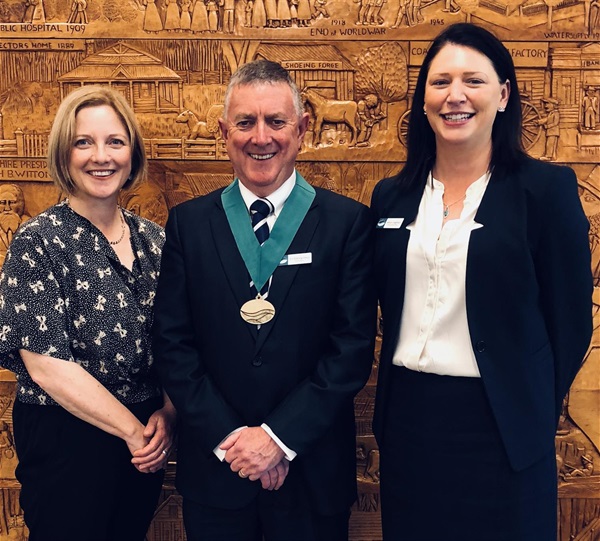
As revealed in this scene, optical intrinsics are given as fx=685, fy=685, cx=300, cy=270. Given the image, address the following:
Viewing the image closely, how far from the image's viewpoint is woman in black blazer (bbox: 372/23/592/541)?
2.24 metres

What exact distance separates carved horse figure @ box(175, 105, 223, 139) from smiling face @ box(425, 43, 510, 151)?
1362 mm

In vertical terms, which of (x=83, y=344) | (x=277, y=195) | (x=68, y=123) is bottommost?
(x=83, y=344)

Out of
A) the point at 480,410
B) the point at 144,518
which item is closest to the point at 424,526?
the point at 480,410

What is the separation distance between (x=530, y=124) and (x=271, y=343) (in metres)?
1.89

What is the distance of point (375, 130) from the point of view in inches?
134

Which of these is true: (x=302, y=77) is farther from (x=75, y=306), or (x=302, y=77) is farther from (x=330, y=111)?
(x=75, y=306)

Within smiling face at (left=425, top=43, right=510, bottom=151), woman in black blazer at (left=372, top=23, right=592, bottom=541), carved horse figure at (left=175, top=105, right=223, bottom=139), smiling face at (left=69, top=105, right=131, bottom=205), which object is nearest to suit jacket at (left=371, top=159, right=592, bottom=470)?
woman in black blazer at (left=372, top=23, right=592, bottom=541)

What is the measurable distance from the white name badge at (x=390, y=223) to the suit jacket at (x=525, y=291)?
78 millimetres

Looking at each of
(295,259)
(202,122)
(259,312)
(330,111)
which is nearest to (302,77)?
(330,111)

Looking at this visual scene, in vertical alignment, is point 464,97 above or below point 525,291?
above

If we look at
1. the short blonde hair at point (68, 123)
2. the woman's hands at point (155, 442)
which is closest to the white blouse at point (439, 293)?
the woman's hands at point (155, 442)

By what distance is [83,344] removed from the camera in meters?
2.47

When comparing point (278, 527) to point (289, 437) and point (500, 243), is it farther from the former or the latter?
point (500, 243)

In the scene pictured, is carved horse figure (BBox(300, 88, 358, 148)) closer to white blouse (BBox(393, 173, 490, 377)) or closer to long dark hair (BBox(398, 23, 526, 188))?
long dark hair (BBox(398, 23, 526, 188))
